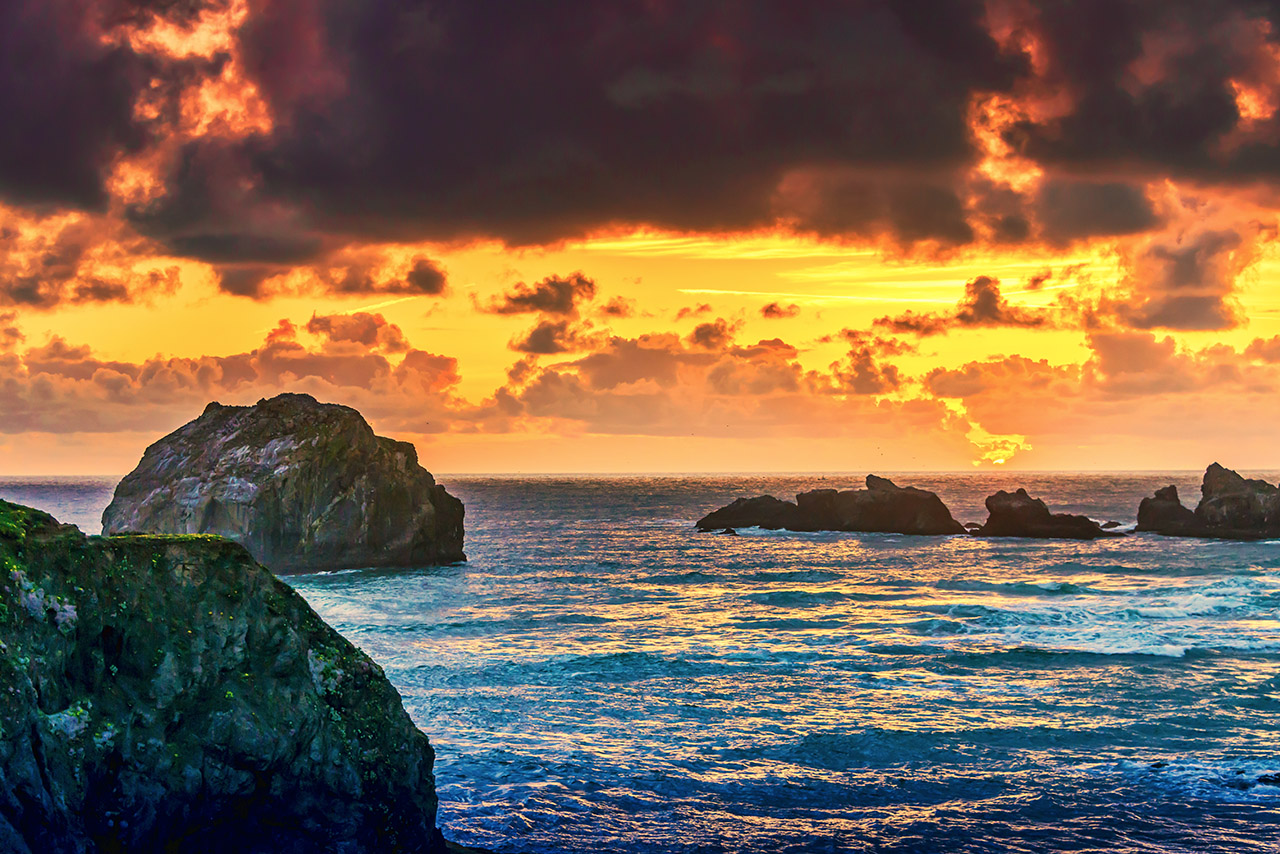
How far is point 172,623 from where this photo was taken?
42.1 ft

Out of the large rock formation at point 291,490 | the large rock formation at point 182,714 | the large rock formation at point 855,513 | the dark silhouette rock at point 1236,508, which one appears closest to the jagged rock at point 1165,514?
the dark silhouette rock at point 1236,508

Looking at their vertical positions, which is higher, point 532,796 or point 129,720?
point 129,720

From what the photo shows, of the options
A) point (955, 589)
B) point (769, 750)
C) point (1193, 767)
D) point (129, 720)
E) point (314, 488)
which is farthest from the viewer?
point (314, 488)

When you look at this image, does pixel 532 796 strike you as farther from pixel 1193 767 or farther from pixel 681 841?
pixel 1193 767

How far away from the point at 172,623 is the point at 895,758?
14.6 meters

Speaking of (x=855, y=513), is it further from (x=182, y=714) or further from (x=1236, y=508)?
(x=182, y=714)

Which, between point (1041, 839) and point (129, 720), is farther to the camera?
point (1041, 839)

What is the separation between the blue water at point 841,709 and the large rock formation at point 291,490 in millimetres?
7079

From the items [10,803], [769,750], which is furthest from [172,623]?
[769,750]

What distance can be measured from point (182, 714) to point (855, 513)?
9630 cm

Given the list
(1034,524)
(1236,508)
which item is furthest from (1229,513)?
(1034,524)

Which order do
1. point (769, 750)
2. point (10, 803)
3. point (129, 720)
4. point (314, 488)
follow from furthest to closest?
1. point (314, 488)
2. point (769, 750)
3. point (129, 720)
4. point (10, 803)

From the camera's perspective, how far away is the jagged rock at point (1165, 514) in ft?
312

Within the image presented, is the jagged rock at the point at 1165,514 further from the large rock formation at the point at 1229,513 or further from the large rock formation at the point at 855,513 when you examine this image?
the large rock formation at the point at 855,513
